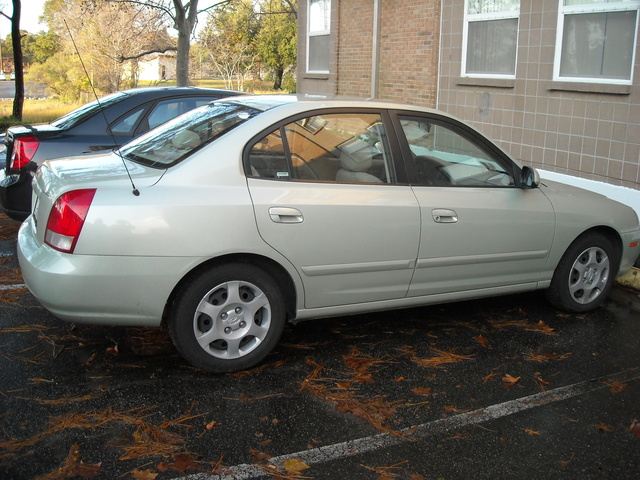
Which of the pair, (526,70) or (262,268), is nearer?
(262,268)

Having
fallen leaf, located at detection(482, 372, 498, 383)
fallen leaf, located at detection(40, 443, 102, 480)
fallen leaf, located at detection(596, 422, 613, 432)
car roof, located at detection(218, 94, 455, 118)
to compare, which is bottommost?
fallen leaf, located at detection(596, 422, 613, 432)

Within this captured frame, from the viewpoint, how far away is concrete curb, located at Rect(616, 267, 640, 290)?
21.5 feet

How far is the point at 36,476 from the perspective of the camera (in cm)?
328

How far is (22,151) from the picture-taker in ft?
23.3

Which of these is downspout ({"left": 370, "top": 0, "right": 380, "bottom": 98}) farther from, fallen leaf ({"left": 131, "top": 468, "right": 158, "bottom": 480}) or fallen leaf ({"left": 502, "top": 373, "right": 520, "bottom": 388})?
fallen leaf ({"left": 131, "top": 468, "right": 158, "bottom": 480})

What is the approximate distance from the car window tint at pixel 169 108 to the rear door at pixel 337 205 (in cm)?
369

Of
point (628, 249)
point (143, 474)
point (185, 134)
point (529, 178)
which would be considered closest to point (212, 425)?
point (143, 474)

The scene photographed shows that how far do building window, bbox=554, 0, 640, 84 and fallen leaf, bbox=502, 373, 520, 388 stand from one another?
4960 mm

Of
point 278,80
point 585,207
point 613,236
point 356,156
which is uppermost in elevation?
point 278,80

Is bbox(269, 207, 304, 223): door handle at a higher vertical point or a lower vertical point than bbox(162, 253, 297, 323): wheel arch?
higher

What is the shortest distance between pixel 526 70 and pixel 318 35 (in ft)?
23.8

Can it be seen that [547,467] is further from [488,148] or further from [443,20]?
[443,20]

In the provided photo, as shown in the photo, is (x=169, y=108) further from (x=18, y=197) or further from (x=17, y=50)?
(x=17, y=50)

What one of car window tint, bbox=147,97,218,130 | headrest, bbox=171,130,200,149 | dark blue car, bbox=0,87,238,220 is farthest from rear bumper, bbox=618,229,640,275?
car window tint, bbox=147,97,218,130
